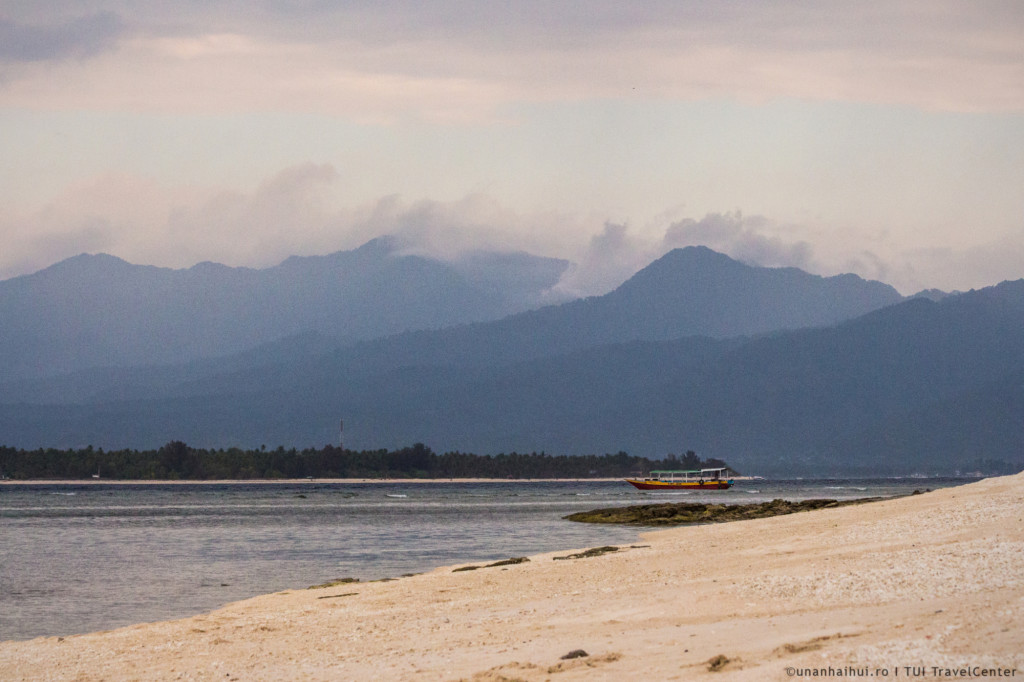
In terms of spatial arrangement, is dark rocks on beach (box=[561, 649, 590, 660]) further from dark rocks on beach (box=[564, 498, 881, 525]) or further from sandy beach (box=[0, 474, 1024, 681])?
dark rocks on beach (box=[564, 498, 881, 525])

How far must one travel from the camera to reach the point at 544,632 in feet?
83.6

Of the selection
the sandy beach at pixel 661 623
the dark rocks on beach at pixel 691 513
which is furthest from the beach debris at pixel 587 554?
the dark rocks on beach at pixel 691 513

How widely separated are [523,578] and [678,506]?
2151 inches

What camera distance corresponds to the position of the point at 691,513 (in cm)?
8762

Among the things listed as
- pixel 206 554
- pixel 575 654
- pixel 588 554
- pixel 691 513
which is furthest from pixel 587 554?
pixel 691 513

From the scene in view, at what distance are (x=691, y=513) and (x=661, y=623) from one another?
64358 millimetres

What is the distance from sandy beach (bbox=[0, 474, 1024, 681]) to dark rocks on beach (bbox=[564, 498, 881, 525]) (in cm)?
4139

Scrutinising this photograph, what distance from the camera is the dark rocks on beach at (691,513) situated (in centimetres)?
8056

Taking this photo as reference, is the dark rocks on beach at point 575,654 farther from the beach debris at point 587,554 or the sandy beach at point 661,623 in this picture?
the beach debris at point 587,554

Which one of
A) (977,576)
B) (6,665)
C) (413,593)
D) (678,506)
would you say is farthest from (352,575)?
(678,506)

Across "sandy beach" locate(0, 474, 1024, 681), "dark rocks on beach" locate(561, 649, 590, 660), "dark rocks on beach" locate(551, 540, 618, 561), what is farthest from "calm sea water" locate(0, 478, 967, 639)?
"dark rocks on beach" locate(561, 649, 590, 660)

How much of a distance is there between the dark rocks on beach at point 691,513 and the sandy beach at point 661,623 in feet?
136

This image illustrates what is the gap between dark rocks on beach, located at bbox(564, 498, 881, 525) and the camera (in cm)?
8056

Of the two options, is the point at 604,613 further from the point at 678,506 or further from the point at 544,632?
the point at 678,506
